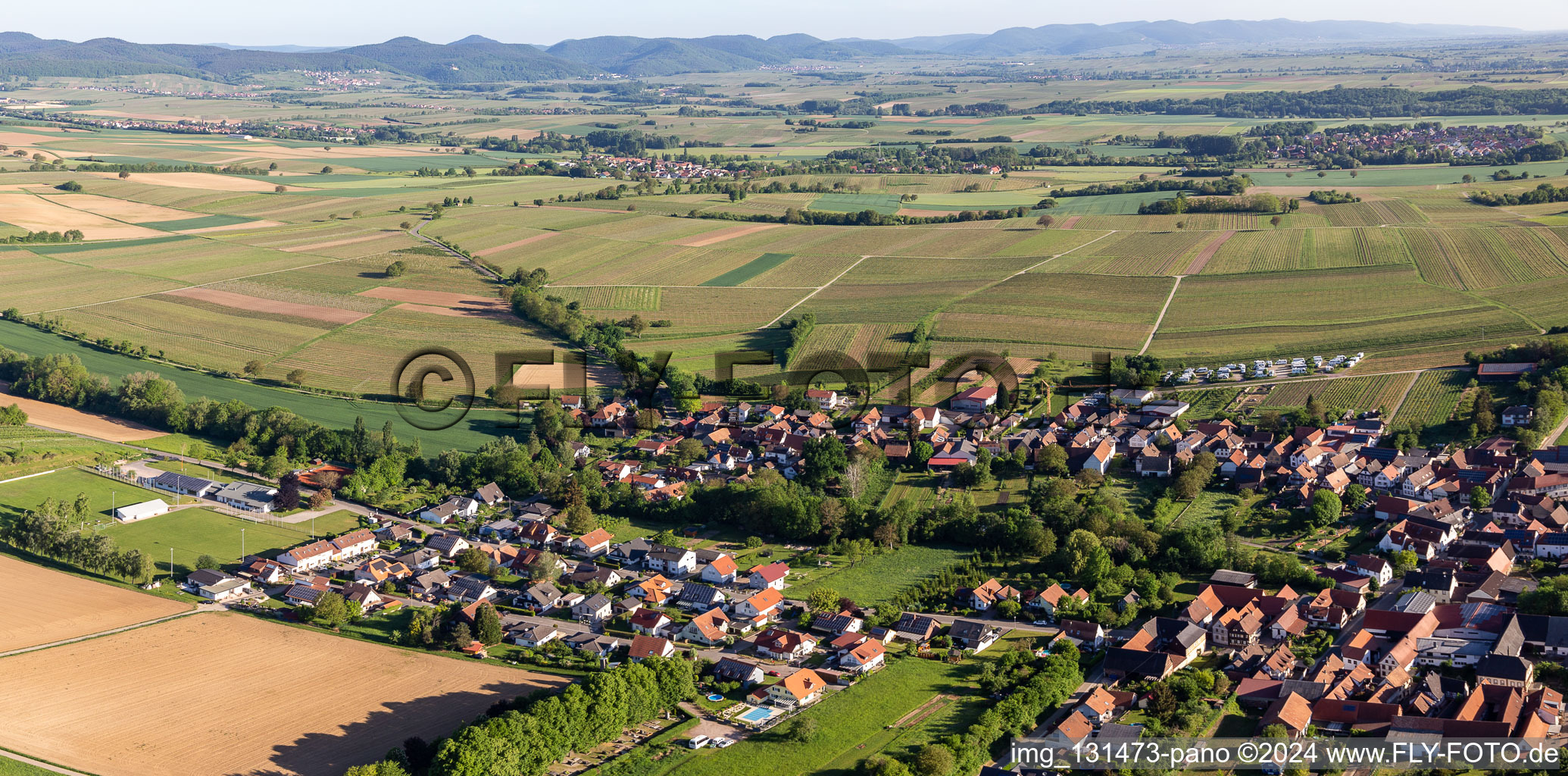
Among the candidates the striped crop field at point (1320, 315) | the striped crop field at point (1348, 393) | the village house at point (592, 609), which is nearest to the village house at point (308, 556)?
the village house at point (592, 609)

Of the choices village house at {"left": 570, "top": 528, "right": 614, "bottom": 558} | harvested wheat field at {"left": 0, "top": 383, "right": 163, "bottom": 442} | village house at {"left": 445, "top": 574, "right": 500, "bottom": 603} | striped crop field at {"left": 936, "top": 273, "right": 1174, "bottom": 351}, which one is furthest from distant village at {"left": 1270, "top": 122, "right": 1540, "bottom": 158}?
village house at {"left": 445, "top": 574, "right": 500, "bottom": 603}

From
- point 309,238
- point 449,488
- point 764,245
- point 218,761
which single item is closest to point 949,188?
point 764,245

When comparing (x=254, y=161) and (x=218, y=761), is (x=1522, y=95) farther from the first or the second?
(x=218, y=761)

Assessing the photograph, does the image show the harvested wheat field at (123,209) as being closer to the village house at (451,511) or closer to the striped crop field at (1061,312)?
the striped crop field at (1061,312)

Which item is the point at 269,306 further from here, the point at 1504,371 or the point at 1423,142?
the point at 1423,142

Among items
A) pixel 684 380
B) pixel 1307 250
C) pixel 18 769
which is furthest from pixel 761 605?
pixel 1307 250

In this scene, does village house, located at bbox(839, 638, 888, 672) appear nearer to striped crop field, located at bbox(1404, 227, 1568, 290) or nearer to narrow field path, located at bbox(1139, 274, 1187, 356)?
narrow field path, located at bbox(1139, 274, 1187, 356)
